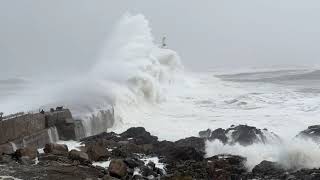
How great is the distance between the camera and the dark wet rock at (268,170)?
1230 cm

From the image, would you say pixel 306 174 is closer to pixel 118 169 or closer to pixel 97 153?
pixel 118 169

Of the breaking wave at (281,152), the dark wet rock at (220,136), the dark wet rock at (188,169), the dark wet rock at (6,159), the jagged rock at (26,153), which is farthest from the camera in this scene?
the dark wet rock at (220,136)

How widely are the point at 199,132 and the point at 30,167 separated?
855 cm

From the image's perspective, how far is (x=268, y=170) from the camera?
493 inches

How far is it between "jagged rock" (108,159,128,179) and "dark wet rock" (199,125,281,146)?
5.26 metres

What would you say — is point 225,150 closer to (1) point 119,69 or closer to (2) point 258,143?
(2) point 258,143

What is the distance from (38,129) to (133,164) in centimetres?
484

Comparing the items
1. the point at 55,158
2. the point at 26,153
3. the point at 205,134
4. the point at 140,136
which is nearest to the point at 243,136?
the point at 205,134

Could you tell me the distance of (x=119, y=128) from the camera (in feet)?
70.6

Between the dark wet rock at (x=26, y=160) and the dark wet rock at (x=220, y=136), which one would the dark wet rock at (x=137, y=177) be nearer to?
the dark wet rock at (x=26, y=160)

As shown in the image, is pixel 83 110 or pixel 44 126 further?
pixel 83 110

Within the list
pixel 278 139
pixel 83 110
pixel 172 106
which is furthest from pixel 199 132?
pixel 172 106

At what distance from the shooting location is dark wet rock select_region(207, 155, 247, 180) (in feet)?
40.0

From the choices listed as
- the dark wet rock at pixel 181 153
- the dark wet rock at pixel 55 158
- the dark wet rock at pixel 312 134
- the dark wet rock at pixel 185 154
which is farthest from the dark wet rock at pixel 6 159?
the dark wet rock at pixel 312 134
